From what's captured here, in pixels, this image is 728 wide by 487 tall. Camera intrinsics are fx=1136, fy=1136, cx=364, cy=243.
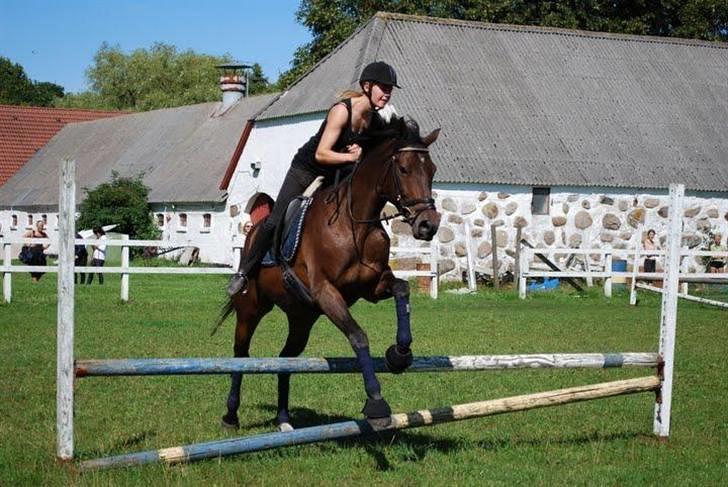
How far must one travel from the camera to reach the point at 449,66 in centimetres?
3503

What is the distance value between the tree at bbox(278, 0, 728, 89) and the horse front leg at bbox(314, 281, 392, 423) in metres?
39.5

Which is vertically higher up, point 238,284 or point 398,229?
point 238,284

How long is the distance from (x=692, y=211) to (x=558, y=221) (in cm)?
461

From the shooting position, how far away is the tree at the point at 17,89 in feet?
330

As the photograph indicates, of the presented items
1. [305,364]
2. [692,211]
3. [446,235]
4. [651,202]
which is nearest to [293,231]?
[305,364]

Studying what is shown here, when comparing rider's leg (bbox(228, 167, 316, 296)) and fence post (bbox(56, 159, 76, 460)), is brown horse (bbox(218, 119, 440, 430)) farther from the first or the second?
fence post (bbox(56, 159, 76, 460))

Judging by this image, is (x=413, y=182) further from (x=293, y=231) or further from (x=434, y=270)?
(x=434, y=270)

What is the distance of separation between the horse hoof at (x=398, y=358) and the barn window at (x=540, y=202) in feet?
85.1

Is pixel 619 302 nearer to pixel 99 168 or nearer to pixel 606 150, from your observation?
pixel 606 150

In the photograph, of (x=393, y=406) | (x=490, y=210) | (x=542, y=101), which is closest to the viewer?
(x=393, y=406)

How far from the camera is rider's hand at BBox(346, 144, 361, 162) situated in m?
8.98

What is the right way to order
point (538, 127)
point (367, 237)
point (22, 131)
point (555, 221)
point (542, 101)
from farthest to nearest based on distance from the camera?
point (22, 131)
point (542, 101)
point (538, 127)
point (555, 221)
point (367, 237)

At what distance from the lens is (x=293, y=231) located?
30.0 feet

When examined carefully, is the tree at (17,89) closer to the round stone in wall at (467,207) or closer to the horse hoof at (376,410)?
the round stone in wall at (467,207)
